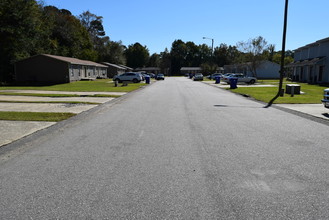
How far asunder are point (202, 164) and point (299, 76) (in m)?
46.6

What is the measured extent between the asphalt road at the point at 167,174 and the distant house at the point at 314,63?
32.7 metres

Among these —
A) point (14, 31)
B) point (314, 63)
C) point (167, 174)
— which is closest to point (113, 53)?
point (14, 31)

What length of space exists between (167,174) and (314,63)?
3830 centimetres

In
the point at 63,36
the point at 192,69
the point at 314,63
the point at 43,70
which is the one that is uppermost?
the point at 63,36

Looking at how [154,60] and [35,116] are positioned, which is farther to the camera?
[154,60]

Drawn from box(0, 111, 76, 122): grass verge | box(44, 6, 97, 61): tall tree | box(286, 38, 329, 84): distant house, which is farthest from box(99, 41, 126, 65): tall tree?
box(0, 111, 76, 122): grass verge

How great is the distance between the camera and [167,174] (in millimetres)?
4805

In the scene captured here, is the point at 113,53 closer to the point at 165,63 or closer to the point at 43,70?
the point at 165,63

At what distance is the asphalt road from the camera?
356 cm

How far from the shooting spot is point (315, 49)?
4150 centimetres

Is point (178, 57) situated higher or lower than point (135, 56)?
higher

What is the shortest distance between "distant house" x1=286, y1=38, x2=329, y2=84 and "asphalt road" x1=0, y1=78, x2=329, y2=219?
32665 mm

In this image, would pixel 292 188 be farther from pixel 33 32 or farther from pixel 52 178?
pixel 33 32

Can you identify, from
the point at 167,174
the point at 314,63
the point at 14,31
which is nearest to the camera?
the point at 167,174
